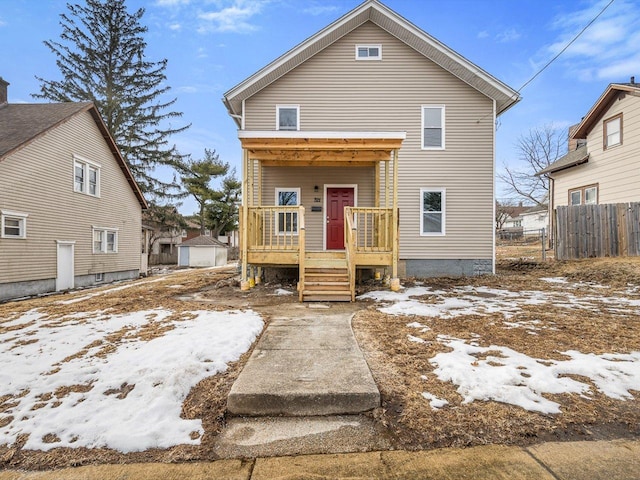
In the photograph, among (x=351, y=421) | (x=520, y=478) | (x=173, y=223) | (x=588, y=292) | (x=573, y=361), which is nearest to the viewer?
(x=520, y=478)

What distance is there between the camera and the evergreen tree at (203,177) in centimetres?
2898

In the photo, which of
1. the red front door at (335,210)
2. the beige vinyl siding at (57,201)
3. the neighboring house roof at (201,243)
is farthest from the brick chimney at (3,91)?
the red front door at (335,210)

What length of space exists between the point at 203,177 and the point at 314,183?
2239cm

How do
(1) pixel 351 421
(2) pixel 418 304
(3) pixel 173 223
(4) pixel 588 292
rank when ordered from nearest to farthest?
(1) pixel 351 421 < (2) pixel 418 304 < (4) pixel 588 292 < (3) pixel 173 223

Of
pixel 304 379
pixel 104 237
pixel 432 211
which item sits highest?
pixel 432 211

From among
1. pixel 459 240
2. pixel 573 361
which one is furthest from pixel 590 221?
pixel 573 361

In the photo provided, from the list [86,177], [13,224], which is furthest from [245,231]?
[86,177]

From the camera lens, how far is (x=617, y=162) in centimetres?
1225

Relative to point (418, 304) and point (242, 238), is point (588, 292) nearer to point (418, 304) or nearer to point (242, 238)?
point (418, 304)

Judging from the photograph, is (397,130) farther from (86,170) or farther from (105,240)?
(105,240)

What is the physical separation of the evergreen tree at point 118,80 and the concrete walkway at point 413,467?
964 inches

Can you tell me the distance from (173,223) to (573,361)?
26568 mm

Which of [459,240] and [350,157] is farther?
[459,240]

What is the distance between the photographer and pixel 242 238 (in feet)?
25.3
